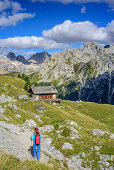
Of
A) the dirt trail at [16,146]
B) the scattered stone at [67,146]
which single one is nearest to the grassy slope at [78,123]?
the scattered stone at [67,146]

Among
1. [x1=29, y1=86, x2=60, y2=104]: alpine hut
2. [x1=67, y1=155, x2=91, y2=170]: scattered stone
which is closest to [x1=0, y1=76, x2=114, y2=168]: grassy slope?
[x1=67, y1=155, x2=91, y2=170]: scattered stone

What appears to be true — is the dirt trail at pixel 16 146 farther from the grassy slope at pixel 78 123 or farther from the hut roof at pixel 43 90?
the hut roof at pixel 43 90

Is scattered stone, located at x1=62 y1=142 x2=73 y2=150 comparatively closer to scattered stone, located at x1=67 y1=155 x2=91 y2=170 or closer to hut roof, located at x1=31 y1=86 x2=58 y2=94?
scattered stone, located at x1=67 y1=155 x2=91 y2=170

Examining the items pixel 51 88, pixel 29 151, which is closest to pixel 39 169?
pixel 29 151

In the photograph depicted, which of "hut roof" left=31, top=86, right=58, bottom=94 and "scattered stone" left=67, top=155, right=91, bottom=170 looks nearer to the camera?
"scattered stone" left=67, top=155, right=91, bottom=170

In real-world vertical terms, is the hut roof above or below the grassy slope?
above

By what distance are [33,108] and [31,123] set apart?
51.9 feet

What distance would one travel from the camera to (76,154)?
22219 mm

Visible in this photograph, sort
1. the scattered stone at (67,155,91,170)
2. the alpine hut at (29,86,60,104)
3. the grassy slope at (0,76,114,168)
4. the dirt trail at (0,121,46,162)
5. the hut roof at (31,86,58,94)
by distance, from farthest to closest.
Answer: the hut roof at (31,86,58,94) < the alpine hut at (29,86,60,104) < the grassy slope at (0,76,114,168) < the scattered stone at (67,155,91,170) < the dirt trail at (0,121,46,162)

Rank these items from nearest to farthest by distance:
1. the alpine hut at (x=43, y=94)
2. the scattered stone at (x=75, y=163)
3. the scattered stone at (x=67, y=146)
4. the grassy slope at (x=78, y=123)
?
the scattered stone at (x=75, y=163) < the grassy slope at (x=78, y=123) < the scattered stone at (x=67, y=146) < the alpine hut at (x=43, y=94)

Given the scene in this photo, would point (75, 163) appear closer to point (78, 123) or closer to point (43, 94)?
point (78, 123)

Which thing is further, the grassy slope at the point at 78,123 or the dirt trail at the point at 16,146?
the grassy slope at the point at 78,123

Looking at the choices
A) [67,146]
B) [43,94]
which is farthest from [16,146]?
[43,94]

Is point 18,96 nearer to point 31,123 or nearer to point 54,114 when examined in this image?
point 54,114
